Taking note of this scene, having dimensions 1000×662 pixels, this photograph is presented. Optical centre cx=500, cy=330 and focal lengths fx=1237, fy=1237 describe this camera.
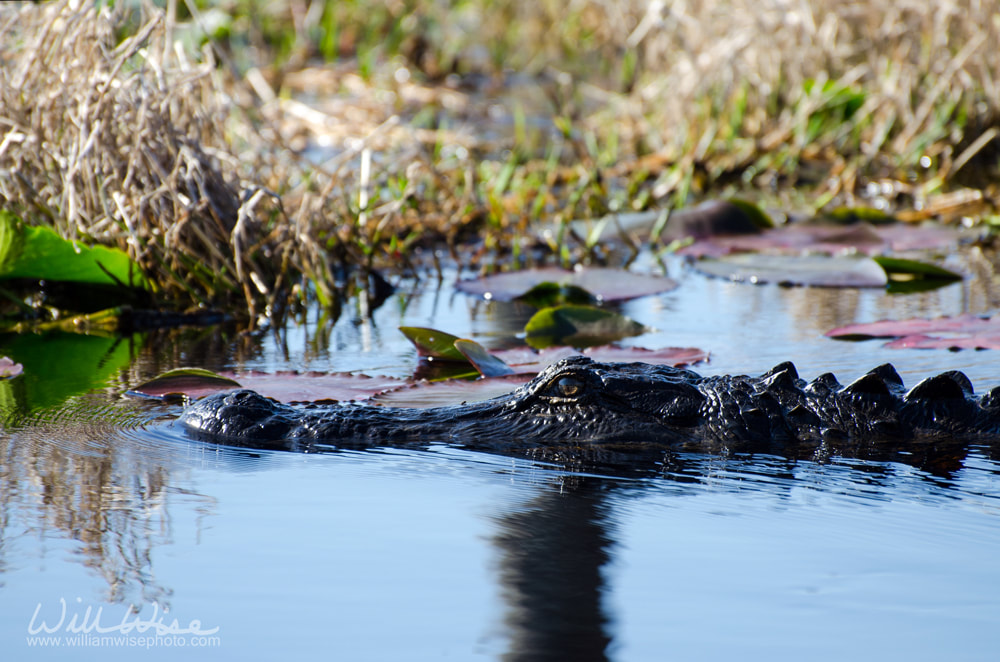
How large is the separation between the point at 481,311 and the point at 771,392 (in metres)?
1.88

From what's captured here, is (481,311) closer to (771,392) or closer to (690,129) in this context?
(771,392)

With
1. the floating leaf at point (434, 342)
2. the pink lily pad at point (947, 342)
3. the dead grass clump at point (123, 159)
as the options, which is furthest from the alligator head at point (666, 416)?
the dead grass clump at point (123, 159)

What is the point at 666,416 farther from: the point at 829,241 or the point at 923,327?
the point at 829,241

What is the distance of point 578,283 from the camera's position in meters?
4.61

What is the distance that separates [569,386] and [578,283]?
6.40 ft

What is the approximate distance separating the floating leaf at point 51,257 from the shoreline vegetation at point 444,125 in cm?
20

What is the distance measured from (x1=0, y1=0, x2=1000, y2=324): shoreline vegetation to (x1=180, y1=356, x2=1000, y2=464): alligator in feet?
5.25

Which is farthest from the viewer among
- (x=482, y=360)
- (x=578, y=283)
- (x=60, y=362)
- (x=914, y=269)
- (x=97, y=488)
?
(x=914, y=269)

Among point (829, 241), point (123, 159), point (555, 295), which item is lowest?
point (555, 295)

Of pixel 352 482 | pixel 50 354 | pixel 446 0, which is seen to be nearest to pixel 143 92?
pixel 50 354

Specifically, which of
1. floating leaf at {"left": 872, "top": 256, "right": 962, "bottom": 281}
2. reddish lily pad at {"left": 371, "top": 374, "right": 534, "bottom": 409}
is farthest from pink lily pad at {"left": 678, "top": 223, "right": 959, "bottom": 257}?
reddish lily pad at {"left": 371, "top": 374, "right": 534, "bottom": 409}

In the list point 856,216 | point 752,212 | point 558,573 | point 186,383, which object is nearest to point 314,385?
point 186,383

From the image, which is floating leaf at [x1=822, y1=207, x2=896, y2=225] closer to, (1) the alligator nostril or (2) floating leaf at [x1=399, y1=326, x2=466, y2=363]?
(2) floating leaf at [x1=399, y1=326, x2=466, y2=363]

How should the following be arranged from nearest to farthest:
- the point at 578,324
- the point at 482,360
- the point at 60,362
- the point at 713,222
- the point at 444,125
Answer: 1. the point at 482,360
2. the point at 60,362
3. the point at 578,324
4. the point at 713,222
5. the point at 444,125
